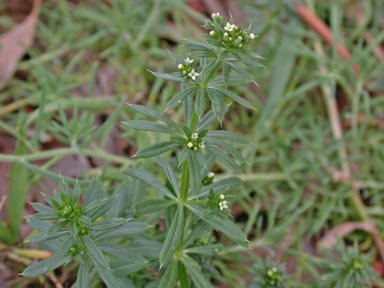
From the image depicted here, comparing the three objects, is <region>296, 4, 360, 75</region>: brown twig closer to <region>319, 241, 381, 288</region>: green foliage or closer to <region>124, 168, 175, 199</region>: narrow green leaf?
<region>319, 241, 381, 288</region>: green foliage

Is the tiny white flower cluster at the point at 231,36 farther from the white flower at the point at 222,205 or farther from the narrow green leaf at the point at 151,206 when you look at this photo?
the narrow green leaf at the point at 151,206

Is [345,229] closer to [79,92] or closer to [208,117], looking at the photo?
[208,117]

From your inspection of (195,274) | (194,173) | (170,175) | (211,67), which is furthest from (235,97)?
(195,274)

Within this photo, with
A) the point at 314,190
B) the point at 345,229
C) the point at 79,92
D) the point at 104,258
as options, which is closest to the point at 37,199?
the point at 79,92

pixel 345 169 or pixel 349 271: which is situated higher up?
pixel 345 169

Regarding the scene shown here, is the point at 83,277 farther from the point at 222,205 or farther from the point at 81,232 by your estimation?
the point at 222,205

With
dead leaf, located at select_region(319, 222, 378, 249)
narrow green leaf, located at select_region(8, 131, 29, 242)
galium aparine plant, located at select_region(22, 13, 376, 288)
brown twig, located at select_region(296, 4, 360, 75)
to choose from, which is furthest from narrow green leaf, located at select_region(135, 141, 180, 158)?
brown twig, located at select_region(296, 4, 360, 75)
